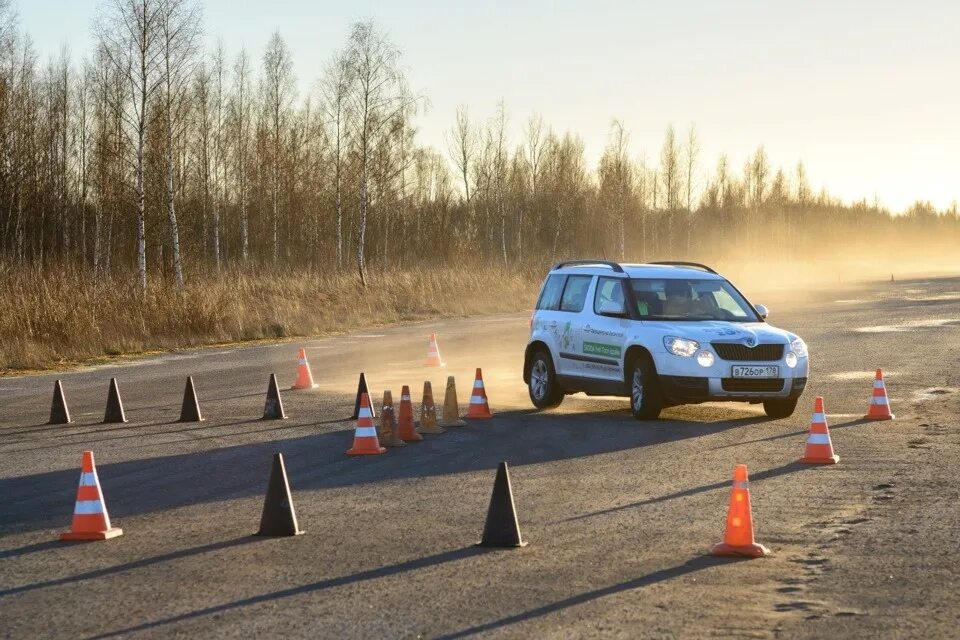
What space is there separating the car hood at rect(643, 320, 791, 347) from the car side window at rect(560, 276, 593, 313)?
4.68 feet

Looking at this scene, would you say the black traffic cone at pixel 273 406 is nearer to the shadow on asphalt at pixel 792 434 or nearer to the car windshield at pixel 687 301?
the car windshield at pixel 687 301

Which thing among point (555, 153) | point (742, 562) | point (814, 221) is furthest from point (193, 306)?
point (814, 221)

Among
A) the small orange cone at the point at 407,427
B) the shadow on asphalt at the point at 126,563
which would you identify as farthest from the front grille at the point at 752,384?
the shadow on asphalt at the point at 126,563

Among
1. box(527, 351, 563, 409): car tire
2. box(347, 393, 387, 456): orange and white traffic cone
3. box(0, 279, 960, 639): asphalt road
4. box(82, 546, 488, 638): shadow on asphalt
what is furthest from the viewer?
box(527, 351, 563, 409): car tire

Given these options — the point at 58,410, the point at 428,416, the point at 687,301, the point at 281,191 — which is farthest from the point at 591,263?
the point at 281,191

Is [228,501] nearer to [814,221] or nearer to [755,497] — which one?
[755,497]

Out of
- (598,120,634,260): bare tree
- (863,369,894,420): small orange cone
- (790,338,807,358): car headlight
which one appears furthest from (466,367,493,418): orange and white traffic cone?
(598,120,634,260): bare tree

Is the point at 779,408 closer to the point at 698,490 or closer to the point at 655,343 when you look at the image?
the point at 655,343

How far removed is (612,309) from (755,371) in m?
2.05

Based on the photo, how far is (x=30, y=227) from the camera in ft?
242

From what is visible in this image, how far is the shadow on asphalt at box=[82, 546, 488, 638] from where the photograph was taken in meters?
6.36

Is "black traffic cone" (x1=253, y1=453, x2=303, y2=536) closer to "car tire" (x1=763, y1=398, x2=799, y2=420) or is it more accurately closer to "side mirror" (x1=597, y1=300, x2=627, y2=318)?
"side mirror" (x1=597, y1=300, x2=627, y2=318)

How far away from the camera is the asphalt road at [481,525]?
646 centimetres

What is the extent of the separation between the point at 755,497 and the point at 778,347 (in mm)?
5206
